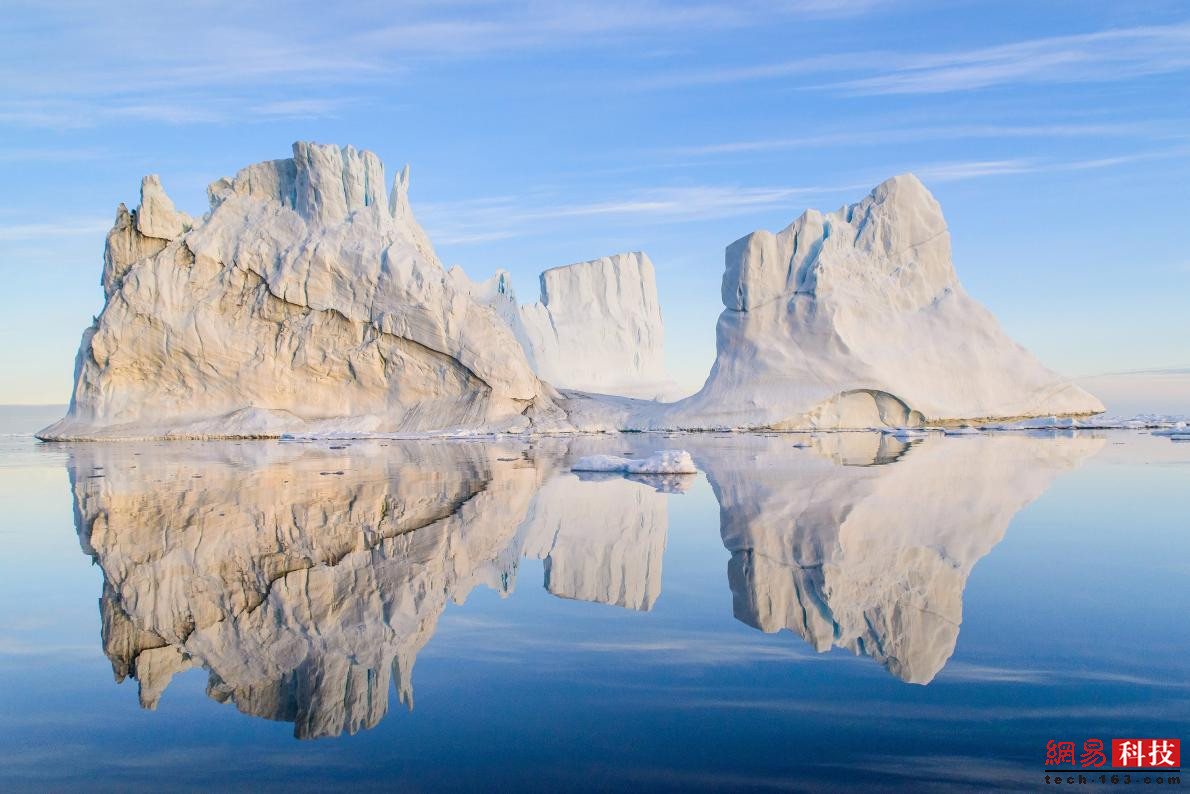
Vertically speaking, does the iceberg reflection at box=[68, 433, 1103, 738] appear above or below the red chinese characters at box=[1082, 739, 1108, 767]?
above

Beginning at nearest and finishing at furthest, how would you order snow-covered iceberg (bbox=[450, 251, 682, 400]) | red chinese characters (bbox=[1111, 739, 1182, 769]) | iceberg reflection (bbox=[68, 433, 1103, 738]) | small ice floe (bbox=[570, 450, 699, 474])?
1. red chinese characters (bbox=[1111, 739, 1182, 769])
2. iceberg reflection (bbox=[68, 433, 1103, 738])
3. small ice floe (bbox=[570, 450, 699, 474])
4. snow-covered iceberg (bbox=[450, 251, 682, 400])

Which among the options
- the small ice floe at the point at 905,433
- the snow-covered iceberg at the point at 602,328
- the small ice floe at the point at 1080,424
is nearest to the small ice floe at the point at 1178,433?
the small ice floe at the point at 1080,424

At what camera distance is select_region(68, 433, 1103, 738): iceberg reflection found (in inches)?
110

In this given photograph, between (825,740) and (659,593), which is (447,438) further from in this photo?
(825,740)

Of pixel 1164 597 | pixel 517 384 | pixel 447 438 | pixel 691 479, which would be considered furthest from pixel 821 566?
pixel 517 384

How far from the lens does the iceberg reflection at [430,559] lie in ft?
9.20

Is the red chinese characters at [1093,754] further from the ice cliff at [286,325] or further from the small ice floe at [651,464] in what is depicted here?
the ice cliff at [286,325]

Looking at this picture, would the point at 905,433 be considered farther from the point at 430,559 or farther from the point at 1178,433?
the point at 430,559

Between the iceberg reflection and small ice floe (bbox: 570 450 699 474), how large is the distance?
1.22 feet

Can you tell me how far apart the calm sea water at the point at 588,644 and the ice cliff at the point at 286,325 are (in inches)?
677

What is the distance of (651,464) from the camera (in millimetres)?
9477

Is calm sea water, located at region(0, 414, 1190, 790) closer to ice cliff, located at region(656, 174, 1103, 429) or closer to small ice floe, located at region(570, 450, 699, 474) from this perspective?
small ice floe, located at region(570, 450, 699, 474)

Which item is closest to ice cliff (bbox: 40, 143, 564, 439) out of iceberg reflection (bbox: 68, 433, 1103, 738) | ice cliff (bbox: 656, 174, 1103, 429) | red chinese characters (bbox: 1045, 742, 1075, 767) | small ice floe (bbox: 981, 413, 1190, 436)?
ice cliff (bbox: 656, 174, 1103, 429)

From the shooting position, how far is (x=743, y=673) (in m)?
2.62
